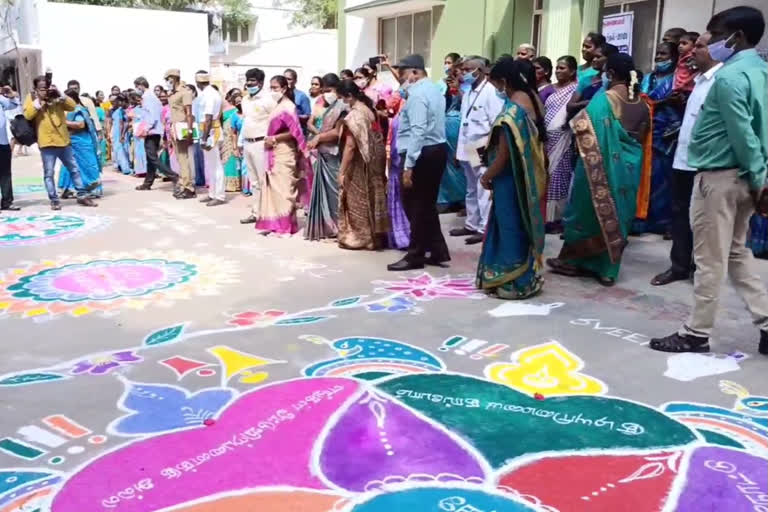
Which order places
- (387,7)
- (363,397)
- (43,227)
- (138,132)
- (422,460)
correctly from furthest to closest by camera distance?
(387,7) → (138,132) → (43,227) → (363,397) → (422,460)

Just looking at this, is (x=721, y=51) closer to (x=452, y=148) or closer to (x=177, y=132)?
(x=452, y=148)

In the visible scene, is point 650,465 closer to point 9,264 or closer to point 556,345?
point 556,345

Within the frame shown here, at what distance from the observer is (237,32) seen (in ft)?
128

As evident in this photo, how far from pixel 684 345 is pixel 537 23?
403 inches

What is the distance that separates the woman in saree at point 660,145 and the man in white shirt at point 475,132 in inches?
55.0

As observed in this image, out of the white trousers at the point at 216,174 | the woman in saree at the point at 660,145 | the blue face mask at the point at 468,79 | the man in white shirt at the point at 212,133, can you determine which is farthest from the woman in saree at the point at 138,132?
the woman in saree at the point at 660,145

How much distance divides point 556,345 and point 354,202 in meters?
2.99

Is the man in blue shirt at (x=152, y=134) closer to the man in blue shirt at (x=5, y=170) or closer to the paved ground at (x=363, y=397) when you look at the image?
the man in blue shirt at (x=5, y=170)

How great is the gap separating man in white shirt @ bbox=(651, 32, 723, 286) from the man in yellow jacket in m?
7.04

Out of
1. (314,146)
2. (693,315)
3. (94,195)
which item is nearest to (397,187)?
(314,146)

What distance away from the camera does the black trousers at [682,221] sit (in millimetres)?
5082

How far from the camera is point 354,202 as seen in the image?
21.4ft

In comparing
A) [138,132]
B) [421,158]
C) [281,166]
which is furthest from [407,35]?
[421,158]

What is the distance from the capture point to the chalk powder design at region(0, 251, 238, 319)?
4.86m
